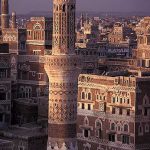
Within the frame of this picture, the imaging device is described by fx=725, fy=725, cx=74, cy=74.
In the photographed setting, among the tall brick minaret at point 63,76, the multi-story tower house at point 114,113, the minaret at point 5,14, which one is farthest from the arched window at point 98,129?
the minaret at point 5,14

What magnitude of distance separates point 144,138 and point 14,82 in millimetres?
13190

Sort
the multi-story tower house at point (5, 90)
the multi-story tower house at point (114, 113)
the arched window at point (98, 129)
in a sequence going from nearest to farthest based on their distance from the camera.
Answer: the multi-story tower house at point (114, 113) < the arched window at point (98, 129) < the multi-story tower house at point (5, 90)

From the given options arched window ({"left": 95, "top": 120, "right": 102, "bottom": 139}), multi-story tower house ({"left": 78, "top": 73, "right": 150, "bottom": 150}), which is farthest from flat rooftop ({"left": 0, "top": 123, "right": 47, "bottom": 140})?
arched window ({"left": 95, "top": 120, "right": 102, "bottom": 139})

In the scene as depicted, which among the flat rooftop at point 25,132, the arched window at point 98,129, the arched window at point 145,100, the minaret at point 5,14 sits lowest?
the flat rooftop at point 25,132

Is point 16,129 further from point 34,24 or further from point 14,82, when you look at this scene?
point 34,24

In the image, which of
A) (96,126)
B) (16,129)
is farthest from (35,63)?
(96,126)

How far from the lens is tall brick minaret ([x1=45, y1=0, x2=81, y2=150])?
80.4 feet

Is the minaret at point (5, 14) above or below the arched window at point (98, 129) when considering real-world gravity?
above

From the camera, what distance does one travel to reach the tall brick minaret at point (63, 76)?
2450 centimetres

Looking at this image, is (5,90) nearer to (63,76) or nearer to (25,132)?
(25,132)

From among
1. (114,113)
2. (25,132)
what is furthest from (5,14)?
(114,113)

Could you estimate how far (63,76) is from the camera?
24625 mm

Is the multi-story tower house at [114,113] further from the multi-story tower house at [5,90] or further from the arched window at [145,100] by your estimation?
the multi-story tower house at [5,90]

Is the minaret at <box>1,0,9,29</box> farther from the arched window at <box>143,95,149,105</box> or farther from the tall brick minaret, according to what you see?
the tall brick minaret
